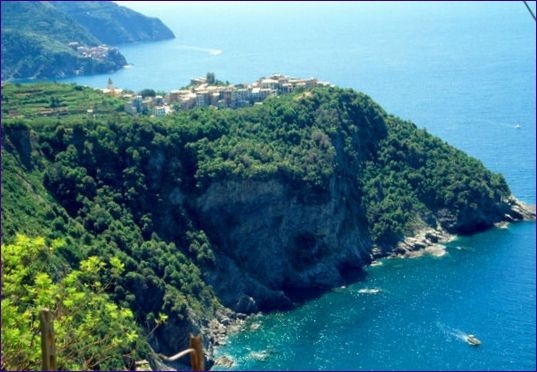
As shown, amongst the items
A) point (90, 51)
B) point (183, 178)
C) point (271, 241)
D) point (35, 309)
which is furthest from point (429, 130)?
point (90, 51)

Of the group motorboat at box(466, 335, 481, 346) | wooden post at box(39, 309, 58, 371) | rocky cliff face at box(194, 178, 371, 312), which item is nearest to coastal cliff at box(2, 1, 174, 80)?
rocky cliff face at box(194, 178, 371, 312)

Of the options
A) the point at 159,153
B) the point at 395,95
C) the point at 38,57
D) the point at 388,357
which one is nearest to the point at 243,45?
the point at 38,57

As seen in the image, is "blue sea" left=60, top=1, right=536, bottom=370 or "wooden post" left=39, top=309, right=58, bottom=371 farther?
"blue sea" left=60, top=1, right=536, bottom=370

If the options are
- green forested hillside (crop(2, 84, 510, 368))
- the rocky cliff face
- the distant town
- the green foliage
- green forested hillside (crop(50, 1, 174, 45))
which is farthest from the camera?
green forested hillside (crop(50, 1, 174, 45))

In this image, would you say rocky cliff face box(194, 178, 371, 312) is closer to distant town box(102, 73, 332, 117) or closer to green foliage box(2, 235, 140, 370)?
distant town box(102, 73, 332, 117)

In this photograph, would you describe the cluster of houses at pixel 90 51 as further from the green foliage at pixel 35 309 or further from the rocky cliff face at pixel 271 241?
the green foliage at pixel 35 309

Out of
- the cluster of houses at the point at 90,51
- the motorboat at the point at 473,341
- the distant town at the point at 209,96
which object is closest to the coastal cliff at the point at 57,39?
the cluster of houses at the point at 90,51

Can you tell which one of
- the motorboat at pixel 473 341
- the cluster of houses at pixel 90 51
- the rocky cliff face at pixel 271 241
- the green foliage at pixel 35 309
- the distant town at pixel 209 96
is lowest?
the motorboat at pixel 473 341

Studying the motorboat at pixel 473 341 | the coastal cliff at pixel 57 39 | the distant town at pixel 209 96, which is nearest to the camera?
the motorboat at pixel 473 341
